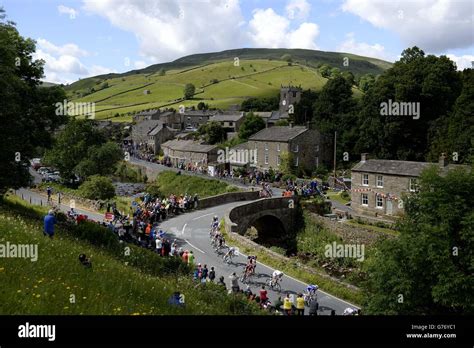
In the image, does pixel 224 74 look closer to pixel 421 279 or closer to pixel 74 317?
pixel 421 279

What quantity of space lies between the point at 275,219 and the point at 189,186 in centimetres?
1759

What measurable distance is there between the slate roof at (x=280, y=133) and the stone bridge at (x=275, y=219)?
60.4 ft

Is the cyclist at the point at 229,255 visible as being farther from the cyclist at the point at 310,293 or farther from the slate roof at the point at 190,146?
the slate roof at the point at 190,146

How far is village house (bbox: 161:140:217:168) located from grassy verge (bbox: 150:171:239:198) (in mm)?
8400

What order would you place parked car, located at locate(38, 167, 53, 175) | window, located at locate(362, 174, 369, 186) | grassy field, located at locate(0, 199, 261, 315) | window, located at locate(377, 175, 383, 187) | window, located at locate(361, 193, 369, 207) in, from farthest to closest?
parked car, located at locate(38, 167, 53, 175)
window, located at locate(362, 174, 369, 186)
window, located at locate(361, 193, 369, 207)
window, located at locate(377, 175, 383, 187)
grassy field, located at locate(0, 199, 261, 315)

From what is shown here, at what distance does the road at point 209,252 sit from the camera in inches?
857

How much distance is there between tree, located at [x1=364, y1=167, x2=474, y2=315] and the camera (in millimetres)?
20109

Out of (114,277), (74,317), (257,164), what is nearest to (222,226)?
(114,277)

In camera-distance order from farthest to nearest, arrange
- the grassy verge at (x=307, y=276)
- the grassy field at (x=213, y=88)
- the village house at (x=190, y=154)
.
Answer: the grassy field at (x=213, y=88) → the village house at (x=190, y=154) → the grassy verge at (x=307, y=276)

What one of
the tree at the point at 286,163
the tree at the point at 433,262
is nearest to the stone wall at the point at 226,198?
the tree at the point at 286,163

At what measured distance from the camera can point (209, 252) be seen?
1086 inches

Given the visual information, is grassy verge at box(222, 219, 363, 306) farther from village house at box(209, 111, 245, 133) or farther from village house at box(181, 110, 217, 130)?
village house at box(181, 110, 217, 130)

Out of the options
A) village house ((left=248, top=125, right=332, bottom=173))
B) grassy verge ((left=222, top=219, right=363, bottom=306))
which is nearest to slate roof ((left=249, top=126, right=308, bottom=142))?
village house ((left=248, top=125, right=332, bottom=173))

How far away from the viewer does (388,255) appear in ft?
72.2
